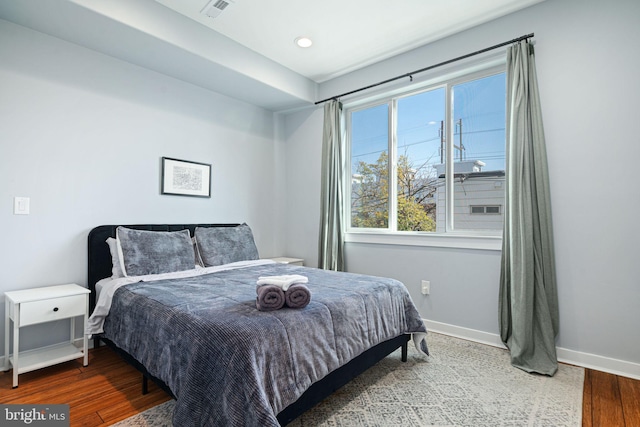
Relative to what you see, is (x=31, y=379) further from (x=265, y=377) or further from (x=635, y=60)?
(x=635, y=60)

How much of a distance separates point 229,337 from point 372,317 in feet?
3.31

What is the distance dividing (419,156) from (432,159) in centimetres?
15

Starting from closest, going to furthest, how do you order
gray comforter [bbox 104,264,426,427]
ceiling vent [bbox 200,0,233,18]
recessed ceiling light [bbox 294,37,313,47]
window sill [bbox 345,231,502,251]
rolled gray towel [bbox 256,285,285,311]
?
gray comforter [bbox 104,264,426,427]
rolled gray towel [bbox 256,285,285,311]
ceiling vent [bbox 200,0,233,18]
window sill [bbox 345,231,502,251]
recessed ceiling light [bbox 294,37,313,47]

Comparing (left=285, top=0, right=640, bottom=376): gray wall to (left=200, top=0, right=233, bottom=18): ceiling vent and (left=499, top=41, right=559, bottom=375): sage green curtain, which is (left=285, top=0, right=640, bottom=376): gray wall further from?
(left=200, top=0, right=233, bottom=18): ceiling vent

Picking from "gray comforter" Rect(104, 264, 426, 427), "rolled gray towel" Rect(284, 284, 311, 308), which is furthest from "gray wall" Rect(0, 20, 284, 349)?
"rolled gray towel" Rect(284, 284, 311, 308)

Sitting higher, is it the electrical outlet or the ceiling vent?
the ceiling vent

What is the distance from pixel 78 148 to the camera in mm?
2789

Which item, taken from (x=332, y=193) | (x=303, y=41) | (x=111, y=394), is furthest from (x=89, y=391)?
(x=303, y=41)

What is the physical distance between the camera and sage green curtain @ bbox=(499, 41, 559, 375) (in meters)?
2.50

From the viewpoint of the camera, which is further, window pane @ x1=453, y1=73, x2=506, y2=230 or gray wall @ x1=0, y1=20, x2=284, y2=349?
window pane @ x1=453, y1=73, x2=506, y2=230

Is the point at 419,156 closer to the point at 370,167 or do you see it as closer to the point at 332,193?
the point at 370,167

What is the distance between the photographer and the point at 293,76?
3938 millimetres

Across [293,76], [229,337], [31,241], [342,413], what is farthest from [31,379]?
[293,76]

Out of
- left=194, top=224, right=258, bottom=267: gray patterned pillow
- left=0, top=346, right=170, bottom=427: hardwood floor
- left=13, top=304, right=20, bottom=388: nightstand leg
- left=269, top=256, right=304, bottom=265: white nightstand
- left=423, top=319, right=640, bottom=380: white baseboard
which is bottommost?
left=0, top=346, right=170, bottom=427: hardwood floor
